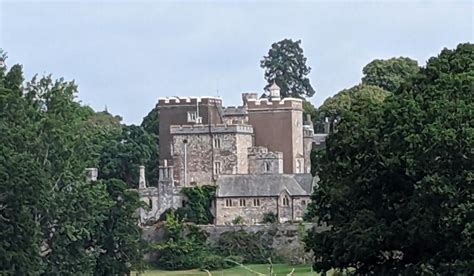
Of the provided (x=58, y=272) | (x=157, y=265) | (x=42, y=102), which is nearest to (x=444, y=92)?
(x=58, y=272)

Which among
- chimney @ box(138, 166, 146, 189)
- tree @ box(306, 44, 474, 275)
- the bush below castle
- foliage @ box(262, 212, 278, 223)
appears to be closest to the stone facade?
foliage @ box(262, 212, 278, 223)

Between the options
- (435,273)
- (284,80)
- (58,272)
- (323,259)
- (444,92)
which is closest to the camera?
(435,273)

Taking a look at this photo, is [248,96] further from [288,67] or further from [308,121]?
[288,67]

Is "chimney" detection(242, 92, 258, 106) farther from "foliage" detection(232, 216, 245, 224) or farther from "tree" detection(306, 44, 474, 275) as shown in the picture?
"tree" detection(306, 44, 474, 275)

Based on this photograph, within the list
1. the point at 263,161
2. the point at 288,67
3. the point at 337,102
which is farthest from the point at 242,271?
the point at 288,67

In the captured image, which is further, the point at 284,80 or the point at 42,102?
the point at 284,80

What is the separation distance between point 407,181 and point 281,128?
190 ft

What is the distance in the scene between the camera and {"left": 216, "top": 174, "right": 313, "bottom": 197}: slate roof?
87.5 metres

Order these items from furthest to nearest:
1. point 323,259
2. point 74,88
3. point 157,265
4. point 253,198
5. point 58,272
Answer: point 253,198 < point 157,265 < point 74,88 < point 58,272 < point 323,259

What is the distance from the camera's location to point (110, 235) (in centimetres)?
6538

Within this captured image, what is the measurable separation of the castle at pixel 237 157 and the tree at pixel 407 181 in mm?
43568

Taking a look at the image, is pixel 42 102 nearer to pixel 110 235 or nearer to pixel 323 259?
pixel 110 235

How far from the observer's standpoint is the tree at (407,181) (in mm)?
37062

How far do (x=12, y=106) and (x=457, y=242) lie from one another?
2745cm
